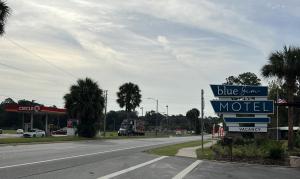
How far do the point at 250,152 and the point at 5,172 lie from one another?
14.0m

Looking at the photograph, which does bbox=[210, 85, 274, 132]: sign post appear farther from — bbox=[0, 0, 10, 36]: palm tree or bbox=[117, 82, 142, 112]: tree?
bbox=[117, 82, 142, 112]: tree

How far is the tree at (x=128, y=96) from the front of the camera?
101562 mm

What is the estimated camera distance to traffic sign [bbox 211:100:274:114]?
27578 mm

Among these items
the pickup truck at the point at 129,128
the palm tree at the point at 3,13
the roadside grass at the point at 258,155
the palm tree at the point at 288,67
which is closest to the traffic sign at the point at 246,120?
the roadside grass at the point at 258,155

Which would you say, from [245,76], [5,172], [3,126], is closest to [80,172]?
[5,172]

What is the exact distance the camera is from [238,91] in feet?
91.7

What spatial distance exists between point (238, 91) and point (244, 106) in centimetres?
90

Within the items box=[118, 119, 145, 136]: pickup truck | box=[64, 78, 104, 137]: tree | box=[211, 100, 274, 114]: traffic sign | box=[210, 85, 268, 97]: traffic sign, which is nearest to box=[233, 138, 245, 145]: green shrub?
box=[211, 100, 274, 114]: traffic sign

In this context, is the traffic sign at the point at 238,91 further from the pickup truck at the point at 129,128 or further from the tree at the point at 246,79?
the pickup truck at the point at 129,128

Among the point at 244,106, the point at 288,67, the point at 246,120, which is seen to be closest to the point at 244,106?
the point at 244,106

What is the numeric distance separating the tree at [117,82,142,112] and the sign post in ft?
242

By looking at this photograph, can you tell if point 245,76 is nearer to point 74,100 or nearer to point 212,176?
point 74,100

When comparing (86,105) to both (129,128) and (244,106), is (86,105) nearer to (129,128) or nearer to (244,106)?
(129,128)

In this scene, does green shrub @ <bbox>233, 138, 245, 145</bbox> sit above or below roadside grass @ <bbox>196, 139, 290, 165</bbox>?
above
